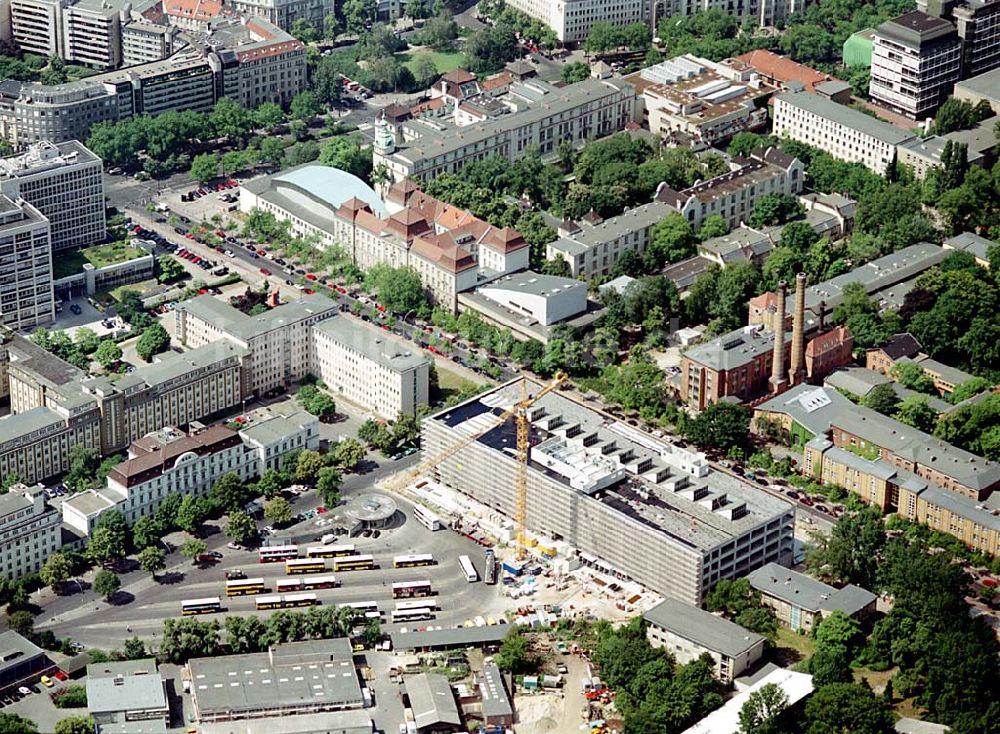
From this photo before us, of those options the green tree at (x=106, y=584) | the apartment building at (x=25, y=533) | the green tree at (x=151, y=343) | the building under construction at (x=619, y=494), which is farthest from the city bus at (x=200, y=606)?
the green tree at (x=151, y=343)

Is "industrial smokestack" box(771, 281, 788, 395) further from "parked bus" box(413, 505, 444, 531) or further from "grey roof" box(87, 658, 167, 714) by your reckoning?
"grey roof" box(87, 658, 167, 714)

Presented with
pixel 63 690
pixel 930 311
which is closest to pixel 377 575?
pixel 63 690

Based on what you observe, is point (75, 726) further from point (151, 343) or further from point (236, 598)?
point (151, 343)

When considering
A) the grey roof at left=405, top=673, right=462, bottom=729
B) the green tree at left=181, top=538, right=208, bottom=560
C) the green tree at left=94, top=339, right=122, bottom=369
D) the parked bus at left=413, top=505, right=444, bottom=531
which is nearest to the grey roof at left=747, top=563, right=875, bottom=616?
the grey roof at left=405, top=673, right=462, bottom=729

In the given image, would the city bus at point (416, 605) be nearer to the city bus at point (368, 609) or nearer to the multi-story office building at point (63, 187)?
the city bus at point (368, 609)

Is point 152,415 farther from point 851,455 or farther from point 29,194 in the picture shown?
point 851,455
